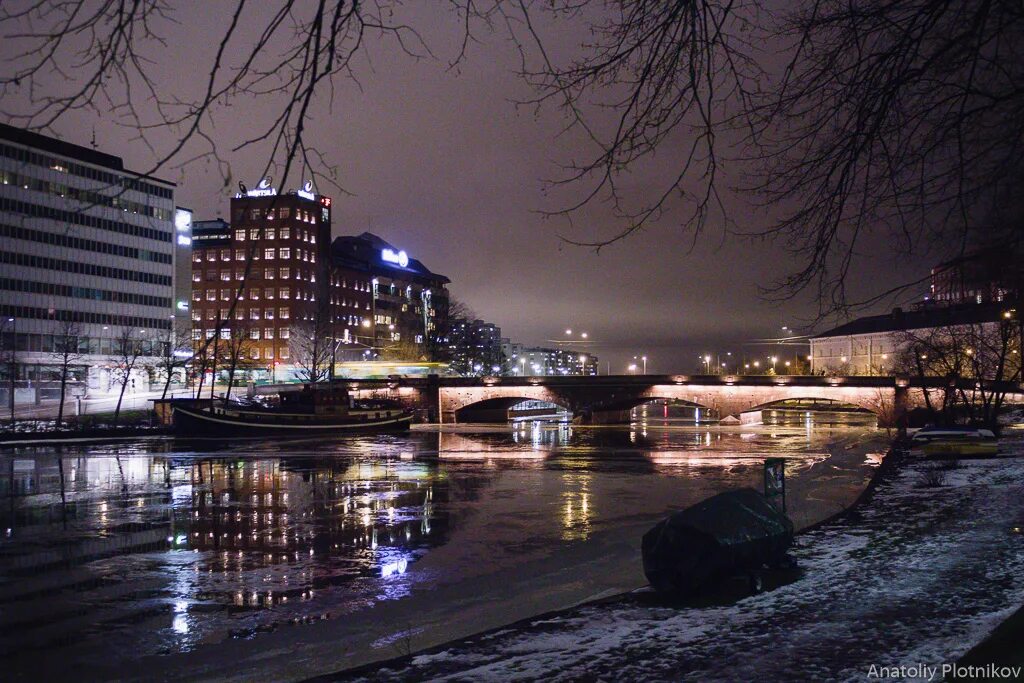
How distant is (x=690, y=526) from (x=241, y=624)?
24.2 feet

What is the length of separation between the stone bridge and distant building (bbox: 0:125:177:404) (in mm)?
20484

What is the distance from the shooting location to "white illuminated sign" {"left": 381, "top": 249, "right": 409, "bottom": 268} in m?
189

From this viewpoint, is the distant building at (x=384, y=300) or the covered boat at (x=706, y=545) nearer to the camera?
the covered boat at (x=706, y=545)

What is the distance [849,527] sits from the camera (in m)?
20.7

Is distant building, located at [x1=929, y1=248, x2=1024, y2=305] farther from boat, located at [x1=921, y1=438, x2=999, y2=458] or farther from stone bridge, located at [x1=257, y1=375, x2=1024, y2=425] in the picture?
stone bridge, located at [x1=257, y1=375, x2=1024, y2=425]

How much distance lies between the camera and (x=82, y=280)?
10350 cm

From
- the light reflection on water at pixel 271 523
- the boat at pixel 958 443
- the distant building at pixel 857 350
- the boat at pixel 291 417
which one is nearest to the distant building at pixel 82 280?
the boat at pixel 291 417

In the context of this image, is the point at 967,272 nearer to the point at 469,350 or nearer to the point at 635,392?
the point at 635,392

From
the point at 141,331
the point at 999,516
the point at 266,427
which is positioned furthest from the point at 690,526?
the point at 141,331

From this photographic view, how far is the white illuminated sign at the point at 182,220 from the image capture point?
119875 mm

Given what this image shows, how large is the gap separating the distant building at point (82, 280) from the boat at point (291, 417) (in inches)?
959

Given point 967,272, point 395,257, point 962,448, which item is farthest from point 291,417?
point 395,257

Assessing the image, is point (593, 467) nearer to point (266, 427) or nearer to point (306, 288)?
point (266, 427)

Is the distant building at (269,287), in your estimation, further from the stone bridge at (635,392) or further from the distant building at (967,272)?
the distant building at (967,272)
